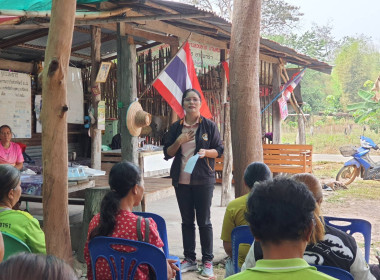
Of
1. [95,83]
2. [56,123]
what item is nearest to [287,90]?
[95,83]

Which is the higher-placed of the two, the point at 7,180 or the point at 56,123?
the point at 56,123

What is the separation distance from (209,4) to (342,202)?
869 inches

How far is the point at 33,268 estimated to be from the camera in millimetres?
1116

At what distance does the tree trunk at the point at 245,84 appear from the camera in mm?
4152

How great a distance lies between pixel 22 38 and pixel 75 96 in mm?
1623

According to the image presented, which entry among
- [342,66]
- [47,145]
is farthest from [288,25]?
[47,145]

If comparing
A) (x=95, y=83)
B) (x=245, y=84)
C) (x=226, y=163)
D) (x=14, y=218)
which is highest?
(x=95, y=83)

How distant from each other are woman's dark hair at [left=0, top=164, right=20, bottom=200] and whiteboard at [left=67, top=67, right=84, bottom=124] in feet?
21.0

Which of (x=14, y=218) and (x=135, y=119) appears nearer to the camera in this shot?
(x=14, y=218)

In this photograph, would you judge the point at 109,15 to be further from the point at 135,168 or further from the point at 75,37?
the point at 75,37

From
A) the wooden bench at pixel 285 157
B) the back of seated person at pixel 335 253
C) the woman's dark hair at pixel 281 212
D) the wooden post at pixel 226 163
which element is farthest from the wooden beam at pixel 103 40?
the woman's dark hair at pixel 281 212

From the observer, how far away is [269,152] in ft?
35.1

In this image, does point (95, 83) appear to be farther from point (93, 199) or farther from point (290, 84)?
point (290, 84)

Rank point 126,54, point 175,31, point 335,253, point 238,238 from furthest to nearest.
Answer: point 175,31
point 126,54
point 238,238
point 335,253
